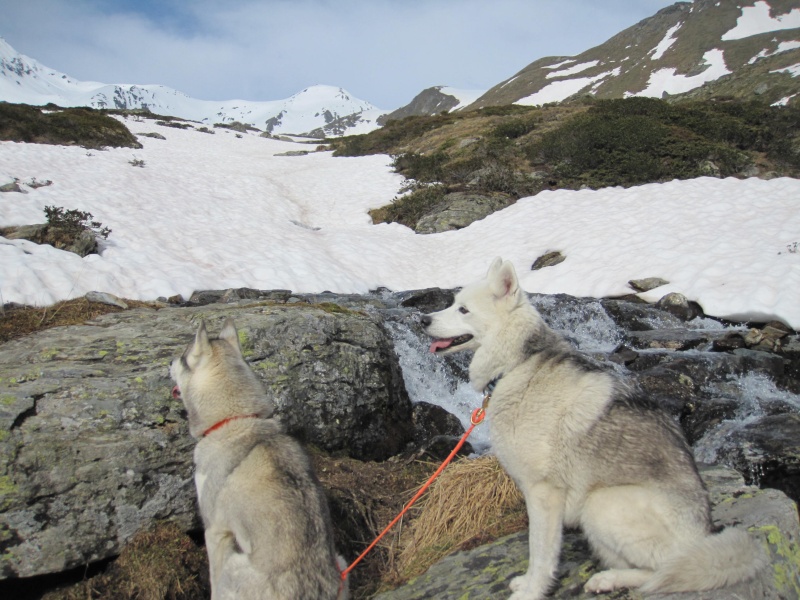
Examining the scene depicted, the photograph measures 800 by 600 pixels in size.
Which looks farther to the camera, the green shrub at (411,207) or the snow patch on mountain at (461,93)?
the snow patch on mountain at (461,93)

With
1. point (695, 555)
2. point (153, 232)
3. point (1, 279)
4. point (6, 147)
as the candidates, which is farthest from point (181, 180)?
point (695, 555)

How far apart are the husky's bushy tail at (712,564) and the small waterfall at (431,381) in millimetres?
5703

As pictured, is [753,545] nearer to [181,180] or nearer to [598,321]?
[598,321]

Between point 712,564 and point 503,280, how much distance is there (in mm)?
2389

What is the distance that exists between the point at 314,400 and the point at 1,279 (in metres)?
6.24

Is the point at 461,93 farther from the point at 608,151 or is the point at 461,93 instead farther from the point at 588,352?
the point at 588,352

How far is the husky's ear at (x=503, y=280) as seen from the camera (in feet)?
13.5

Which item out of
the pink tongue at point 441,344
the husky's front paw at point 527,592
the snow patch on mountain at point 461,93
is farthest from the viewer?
the snow patch on mountain at point 461,93

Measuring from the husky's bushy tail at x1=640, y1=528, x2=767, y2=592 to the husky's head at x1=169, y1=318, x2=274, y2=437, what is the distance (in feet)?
10.5

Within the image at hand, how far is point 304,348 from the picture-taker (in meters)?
6.43

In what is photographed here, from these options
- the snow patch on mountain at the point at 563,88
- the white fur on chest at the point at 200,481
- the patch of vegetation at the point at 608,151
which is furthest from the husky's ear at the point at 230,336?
the snow patch on mountain at the point at 563,88

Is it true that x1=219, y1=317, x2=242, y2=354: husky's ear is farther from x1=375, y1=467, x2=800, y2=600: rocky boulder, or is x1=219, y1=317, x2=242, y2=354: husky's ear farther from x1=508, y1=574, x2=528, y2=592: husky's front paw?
x1=508, y1=574, x2=528, y2=592: husky's front paw

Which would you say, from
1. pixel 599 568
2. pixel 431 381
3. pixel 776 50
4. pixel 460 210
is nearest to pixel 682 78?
pixel 776 50

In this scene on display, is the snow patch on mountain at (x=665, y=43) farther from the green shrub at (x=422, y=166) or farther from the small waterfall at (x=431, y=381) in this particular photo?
the small waterfall at (x=431, y=381)
